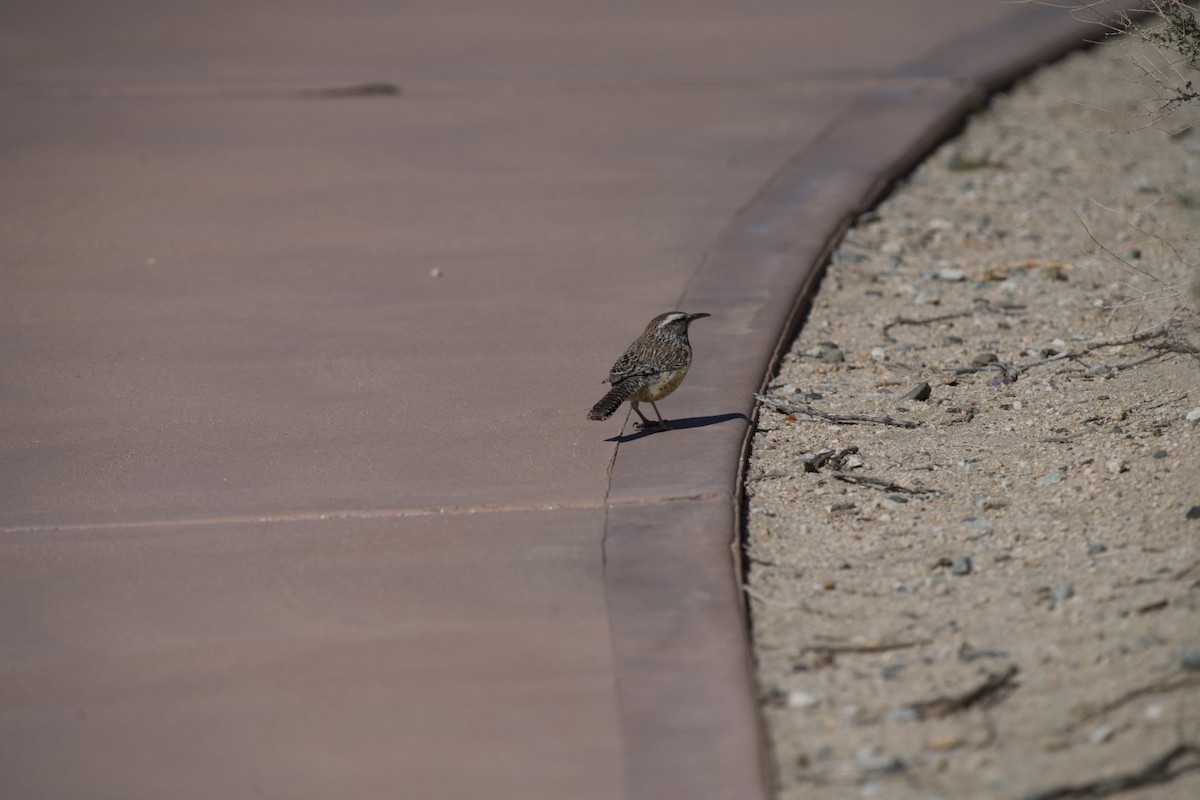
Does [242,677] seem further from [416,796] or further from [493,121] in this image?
[493,121]

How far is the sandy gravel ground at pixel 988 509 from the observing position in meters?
4.69

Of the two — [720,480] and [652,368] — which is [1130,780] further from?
[652,368]

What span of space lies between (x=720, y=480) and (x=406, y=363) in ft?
7.94

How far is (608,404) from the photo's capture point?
7.20 m

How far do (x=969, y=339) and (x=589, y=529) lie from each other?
11.1 ft

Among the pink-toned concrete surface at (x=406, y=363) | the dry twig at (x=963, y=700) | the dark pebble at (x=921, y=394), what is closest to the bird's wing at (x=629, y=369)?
the pink-toned concrete surface at (x=406, y=363)

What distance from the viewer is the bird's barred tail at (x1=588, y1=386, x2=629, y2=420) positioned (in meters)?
7.16

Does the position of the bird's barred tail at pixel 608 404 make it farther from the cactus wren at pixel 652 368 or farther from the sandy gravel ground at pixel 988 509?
the sandy gravel ground at pixel 988 509

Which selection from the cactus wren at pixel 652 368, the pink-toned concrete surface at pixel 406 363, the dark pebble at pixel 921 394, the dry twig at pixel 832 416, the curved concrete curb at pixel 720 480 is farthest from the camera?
the dark pebble at pixel 921 394

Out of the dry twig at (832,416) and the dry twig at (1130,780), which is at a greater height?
the dry twig at (832,416)

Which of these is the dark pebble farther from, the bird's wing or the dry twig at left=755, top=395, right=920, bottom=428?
the bird's wing

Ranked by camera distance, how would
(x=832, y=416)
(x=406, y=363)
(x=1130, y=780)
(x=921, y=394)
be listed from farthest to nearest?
1. (x=406, y=363)
2. (x=921, y=394)
3. (x=832, y=416)
4. (x=1130, y=780)

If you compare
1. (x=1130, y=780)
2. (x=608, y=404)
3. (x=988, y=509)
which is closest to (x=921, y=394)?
(x=988, y=509)

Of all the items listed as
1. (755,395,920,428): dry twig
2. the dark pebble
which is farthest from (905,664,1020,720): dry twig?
the dark pebble
